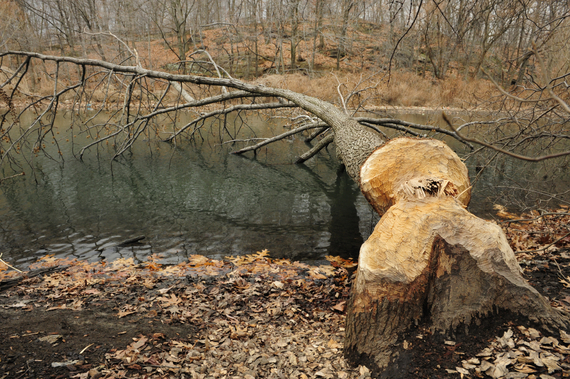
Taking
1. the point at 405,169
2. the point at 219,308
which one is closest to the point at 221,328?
the point at 219,308

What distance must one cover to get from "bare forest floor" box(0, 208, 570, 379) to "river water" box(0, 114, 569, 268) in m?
0.94

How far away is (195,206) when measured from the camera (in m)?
7.79

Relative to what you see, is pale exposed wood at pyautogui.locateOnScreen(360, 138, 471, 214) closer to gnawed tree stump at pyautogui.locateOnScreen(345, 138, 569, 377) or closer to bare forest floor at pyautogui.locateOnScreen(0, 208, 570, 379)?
gnawed tree stump at pyautogui.locateOnScreen(345, 138, 569, 377)

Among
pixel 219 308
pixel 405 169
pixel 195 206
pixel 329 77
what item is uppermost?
pixel 329 77

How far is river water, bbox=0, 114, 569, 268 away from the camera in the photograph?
5848 mm

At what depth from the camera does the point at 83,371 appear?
2.27 metres

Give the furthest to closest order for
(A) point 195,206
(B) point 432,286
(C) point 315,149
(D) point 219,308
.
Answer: (C) point 315,149 → (A) point 195,206 → (D) point 219,308 → (B) point 432,286

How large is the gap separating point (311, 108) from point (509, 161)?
735 cm

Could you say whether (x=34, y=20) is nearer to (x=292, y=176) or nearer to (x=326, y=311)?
(x=292, y=176)

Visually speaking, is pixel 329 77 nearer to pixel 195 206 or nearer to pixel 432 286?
pixel 195 206

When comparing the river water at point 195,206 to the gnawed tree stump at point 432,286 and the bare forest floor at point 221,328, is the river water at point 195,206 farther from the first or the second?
the gnawed tree stump at point 432,286

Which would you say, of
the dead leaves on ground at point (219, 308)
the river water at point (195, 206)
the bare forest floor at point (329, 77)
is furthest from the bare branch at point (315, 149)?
the dead leaves on ground at point (219, 308)

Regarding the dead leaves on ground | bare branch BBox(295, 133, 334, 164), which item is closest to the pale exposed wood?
the dead leaves on ground

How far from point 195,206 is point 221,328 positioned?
5006 mm
